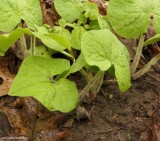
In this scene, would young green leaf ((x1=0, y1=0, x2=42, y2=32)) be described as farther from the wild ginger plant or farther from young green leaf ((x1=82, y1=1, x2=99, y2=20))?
young green leaf ((x1=82, y1=1, x2=99, y2=20))

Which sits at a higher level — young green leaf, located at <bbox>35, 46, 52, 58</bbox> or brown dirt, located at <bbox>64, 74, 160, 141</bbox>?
young green leaf, located at <bbox>35, 46, 52, 58</bbox>

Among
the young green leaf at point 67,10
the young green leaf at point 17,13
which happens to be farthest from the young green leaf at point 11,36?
the young green leaf at point 67,10

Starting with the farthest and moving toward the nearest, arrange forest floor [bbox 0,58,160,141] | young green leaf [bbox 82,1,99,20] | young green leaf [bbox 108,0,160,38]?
young green leaf [bbox 82,1,99,20] → young green leaf [bbox 108,0,160,38] → forest floor [bbox 0,58,160,141]

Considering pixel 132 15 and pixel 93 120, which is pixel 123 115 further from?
pixel 132 15

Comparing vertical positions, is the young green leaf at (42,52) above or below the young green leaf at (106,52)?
below

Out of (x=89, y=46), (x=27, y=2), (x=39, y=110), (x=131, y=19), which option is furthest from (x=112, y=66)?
(x=27, y=2)

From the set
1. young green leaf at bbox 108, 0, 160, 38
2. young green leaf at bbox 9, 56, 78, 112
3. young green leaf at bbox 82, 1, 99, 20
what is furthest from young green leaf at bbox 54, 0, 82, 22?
young green leaf at bbox 9, 56, 78, 112

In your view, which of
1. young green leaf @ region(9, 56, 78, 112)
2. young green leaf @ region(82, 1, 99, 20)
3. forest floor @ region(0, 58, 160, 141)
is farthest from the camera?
young green leaf @ region(82, 1, 99, 20)

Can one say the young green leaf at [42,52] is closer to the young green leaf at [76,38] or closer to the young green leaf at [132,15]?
the young green leaf at [76,38]
